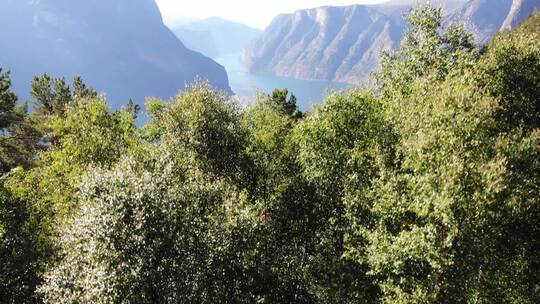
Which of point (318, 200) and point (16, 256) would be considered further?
point (318, 200)

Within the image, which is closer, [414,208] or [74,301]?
[74,301]

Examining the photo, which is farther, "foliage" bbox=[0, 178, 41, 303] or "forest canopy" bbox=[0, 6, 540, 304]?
"foliage" bbox=[0, 178, 41, 303]

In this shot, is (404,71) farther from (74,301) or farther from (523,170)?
(74,301)

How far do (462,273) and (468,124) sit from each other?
8.01 m

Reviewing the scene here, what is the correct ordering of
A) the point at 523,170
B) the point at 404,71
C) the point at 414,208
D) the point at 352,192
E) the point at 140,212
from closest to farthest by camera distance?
the point at 140,212
the point at 414,208
the point at 523,170
the point at 352,192
the point at 404,71

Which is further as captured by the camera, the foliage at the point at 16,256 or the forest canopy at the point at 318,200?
the foliage at the point at 16,256

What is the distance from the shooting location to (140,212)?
19141mm

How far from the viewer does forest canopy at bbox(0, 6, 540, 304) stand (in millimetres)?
19703

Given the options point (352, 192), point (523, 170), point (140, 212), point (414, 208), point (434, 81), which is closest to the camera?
point (140, 212)

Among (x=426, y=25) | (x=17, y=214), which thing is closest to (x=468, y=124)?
(x=426, y=25)

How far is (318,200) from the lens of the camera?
34.1 meters

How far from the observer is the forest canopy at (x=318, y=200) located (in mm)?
19703

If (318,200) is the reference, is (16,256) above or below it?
below

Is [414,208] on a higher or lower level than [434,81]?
lower
